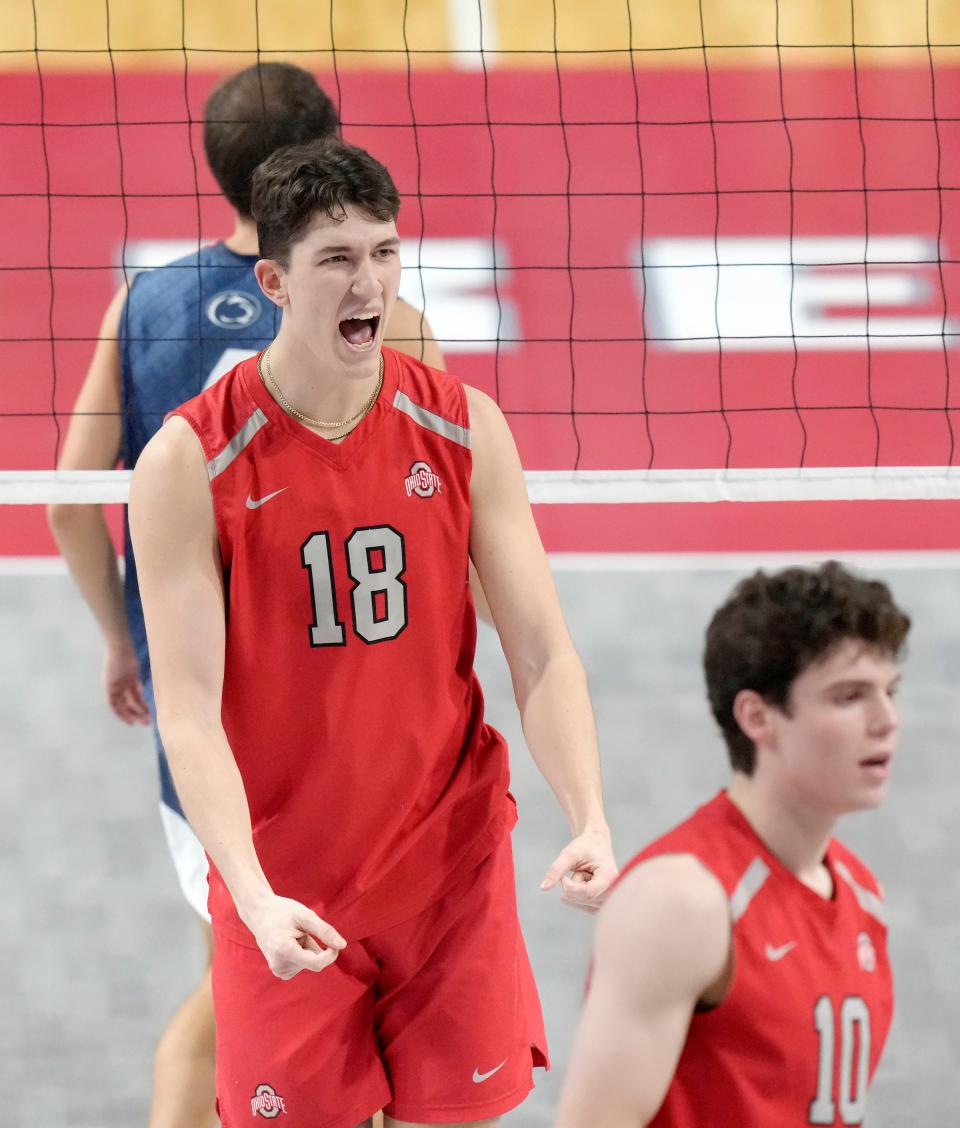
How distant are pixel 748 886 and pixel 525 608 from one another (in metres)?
0.86

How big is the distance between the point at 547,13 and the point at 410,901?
8219 millimetres

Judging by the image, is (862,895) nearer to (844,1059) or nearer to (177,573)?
(844,1059)

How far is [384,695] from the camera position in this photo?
3.15 m

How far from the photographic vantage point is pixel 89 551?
435 cm

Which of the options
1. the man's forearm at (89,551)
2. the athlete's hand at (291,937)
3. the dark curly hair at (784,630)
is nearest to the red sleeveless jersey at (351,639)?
the athlete's hand at (291,937)

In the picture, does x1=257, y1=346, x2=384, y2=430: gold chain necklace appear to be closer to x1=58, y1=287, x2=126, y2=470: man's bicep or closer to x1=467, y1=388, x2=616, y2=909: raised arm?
x1=467, y1=388, x2=616, y2=909: raised arm

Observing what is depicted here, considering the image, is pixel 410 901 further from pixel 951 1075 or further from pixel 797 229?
pixel 797 229

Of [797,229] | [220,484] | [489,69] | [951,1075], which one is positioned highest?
[489,69]

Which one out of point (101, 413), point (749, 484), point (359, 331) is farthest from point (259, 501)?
point (749, 484)


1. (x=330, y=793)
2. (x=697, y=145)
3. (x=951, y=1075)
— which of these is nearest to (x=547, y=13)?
(x=697, y=145)

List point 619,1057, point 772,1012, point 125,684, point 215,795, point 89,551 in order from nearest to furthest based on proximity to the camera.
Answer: point 619,1057 → point 772,1012 → point 215,795 → point 89,551 → point 125,684

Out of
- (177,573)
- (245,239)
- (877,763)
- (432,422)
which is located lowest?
(877,763)

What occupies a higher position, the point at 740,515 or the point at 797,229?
the point at 797,229

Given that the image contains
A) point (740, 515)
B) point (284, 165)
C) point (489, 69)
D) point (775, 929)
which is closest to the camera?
point (775, 929)
